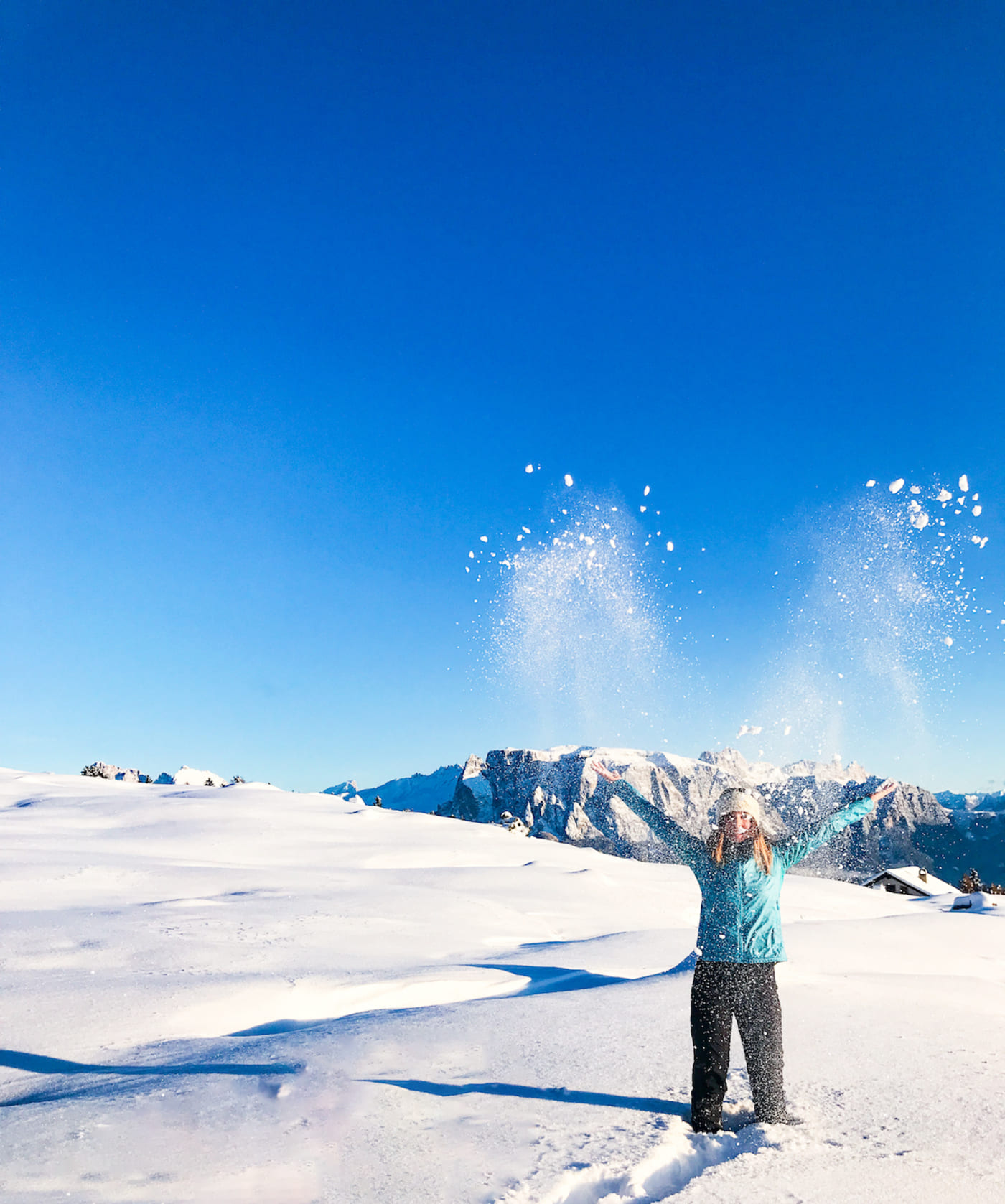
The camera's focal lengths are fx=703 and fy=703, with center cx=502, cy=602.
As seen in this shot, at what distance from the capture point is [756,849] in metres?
3.64

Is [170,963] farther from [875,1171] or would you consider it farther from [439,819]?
[439,819]

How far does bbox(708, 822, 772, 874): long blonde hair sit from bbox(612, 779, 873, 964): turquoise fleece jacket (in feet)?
0.09

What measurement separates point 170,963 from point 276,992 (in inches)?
46.3

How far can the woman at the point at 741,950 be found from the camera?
11.0 feet

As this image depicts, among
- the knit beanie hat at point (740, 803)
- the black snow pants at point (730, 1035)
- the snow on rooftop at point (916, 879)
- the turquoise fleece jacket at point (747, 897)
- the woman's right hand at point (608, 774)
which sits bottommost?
the snow on rooftop at point (916, 879)

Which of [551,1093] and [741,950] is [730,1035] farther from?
[551,1093]

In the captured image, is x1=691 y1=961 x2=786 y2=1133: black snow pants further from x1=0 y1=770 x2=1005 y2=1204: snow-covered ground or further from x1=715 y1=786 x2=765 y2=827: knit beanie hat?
x1=715 y1=786 x2=765 y2=827: knit beanie hat

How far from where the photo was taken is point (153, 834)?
1450cm

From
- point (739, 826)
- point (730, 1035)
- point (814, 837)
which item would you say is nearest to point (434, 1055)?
point (730, 1035)

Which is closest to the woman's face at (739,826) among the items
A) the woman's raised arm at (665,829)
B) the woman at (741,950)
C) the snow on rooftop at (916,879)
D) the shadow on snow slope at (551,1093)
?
the woman at (741,950)

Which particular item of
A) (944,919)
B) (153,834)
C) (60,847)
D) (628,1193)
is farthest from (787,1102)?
(153,834)

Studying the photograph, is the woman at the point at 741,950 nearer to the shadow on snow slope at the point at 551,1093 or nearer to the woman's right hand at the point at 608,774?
the shadow on snow slope at the point at 551,1093

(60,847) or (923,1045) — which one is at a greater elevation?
(60,847)

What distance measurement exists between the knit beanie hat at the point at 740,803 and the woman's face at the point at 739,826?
0.06ft
